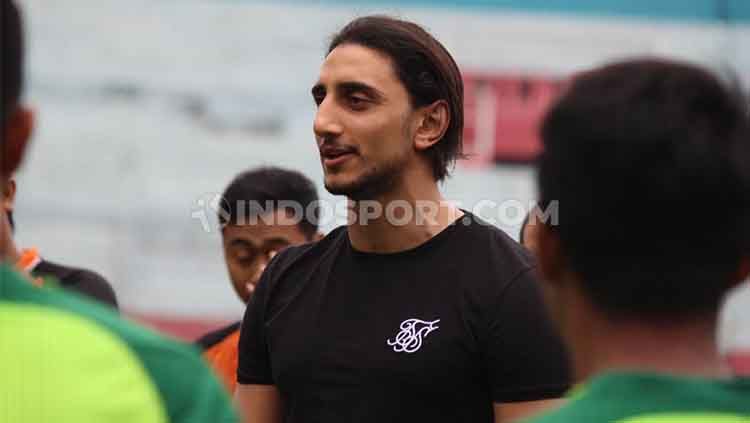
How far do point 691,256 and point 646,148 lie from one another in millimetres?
131

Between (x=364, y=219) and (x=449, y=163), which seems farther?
(x=449, y=163)

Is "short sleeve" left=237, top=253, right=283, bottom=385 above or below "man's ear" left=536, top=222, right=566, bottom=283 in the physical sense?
below

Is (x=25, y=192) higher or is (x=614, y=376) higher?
(x=614, y=376)

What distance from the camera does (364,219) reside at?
372 centimetres

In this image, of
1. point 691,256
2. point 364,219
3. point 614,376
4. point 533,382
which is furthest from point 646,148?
point 364,219

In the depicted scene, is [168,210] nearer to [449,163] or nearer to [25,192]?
[25,192]

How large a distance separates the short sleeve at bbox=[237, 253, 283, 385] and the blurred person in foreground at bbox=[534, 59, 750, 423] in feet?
6.84

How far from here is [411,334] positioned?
348 centimetres

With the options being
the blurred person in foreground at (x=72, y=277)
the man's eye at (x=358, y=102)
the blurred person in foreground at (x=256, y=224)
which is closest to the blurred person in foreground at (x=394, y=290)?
the man's eye at (x=358, y=102)

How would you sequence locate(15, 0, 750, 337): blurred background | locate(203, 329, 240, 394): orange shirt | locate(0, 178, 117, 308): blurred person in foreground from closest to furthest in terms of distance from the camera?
locate(0, 178, 117, 308): blurred person in foreground
locate(203, 329, 240, 394): orange shirt
locate(15, 0, 750, 337): blurred background

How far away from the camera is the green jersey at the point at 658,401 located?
1.67 meters

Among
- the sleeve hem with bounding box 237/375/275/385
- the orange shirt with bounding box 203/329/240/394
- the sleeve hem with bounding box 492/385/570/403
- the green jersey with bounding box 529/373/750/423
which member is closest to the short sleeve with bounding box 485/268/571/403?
the sleeve hem with bounding box 492/385/570/403

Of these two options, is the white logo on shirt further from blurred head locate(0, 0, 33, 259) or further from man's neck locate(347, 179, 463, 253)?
blurred head locate(0, 0, 33, 259)

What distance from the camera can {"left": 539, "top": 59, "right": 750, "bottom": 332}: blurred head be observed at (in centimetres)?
168
